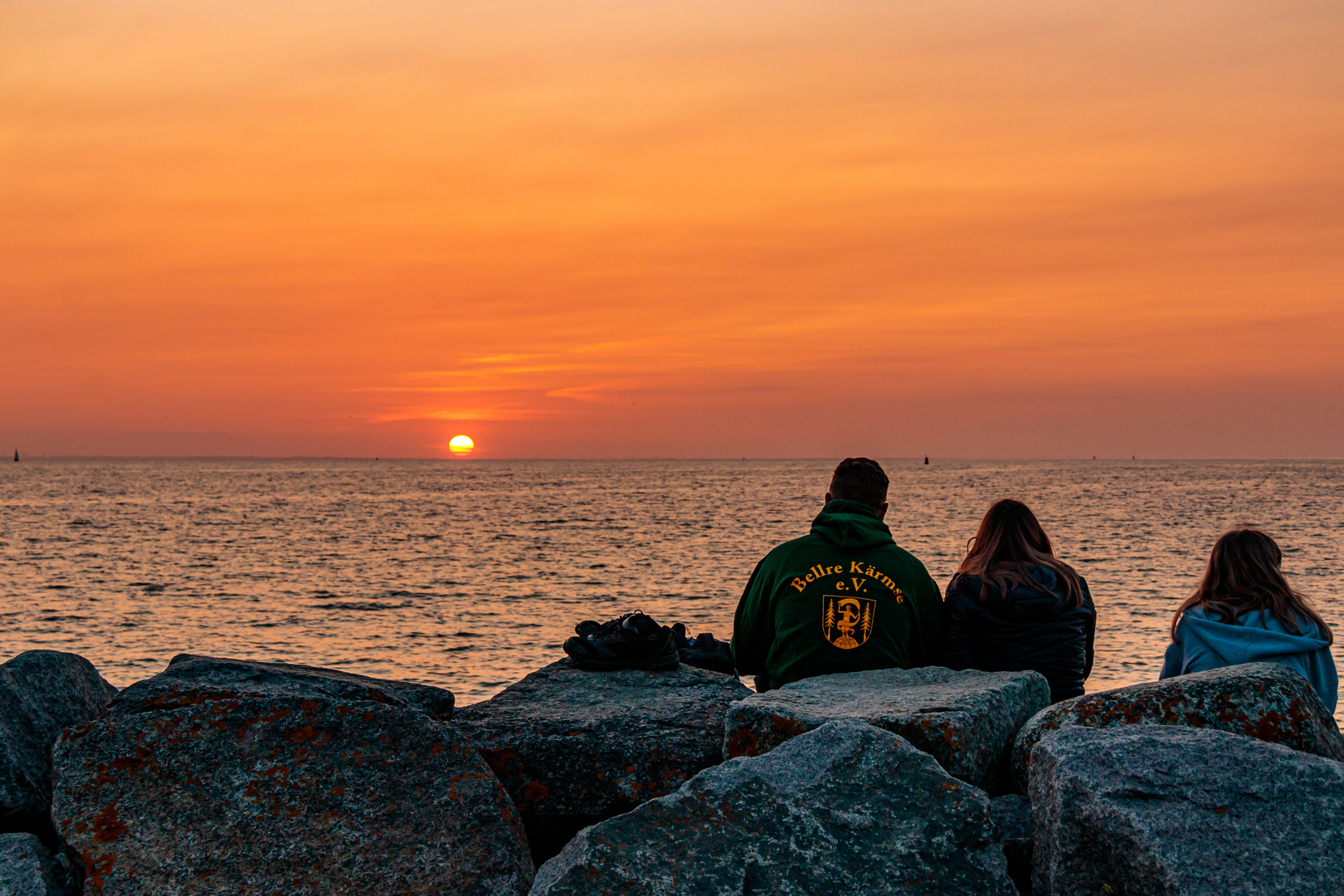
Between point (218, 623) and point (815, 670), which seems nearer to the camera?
point (815, 670)

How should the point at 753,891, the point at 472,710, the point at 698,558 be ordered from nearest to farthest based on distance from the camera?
the point at 753,891 → the point at 472,710 → the point at 698,558

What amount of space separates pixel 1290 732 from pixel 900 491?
406 ft

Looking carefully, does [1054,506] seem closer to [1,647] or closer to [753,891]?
[1,647]

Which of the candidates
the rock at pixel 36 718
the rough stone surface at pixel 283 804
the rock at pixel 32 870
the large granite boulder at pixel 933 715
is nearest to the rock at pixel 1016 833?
the large granite boulder at pixel 933 715

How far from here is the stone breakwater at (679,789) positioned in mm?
3541

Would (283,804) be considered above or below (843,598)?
below

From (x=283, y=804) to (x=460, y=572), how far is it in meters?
35.5

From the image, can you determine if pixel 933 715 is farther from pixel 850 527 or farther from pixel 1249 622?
pixel 1249 622

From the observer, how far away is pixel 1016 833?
443cm

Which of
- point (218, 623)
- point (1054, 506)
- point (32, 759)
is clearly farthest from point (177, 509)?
point (32, 759)

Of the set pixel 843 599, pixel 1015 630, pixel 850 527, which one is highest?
pixel 850 527

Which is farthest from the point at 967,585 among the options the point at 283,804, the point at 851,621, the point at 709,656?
the point at 283,804

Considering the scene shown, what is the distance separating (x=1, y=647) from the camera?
23359 millimetres

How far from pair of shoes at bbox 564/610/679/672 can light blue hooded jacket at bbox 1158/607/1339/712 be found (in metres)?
3.23
